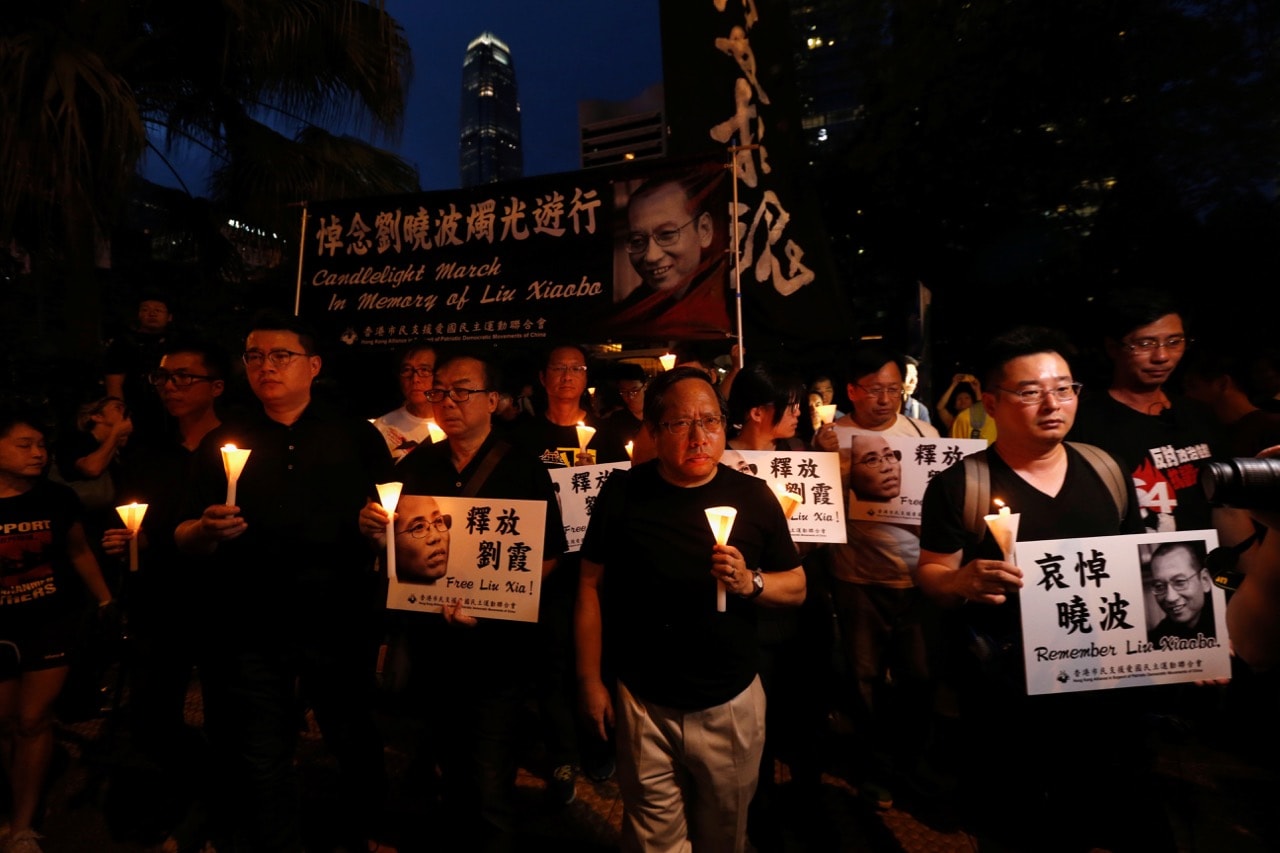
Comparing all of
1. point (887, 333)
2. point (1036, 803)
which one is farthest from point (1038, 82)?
point (1036, 803)

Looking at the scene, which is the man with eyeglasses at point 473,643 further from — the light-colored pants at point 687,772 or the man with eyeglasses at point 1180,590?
the man with eyeglasses at point 1180,590

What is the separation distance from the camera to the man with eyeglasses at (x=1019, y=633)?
7.34ft

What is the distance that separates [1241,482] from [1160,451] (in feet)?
6.19

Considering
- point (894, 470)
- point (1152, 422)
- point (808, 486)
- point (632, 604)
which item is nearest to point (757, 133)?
point (894, 470)

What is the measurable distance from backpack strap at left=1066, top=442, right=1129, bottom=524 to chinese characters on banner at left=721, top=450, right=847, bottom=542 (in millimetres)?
1222

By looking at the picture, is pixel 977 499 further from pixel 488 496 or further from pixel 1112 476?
pixel 488 496

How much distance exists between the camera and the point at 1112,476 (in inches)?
94.7

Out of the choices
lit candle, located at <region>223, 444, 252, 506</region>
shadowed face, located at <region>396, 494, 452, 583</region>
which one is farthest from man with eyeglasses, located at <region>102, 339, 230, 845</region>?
shadowed face, located at <region>396, 494, 452, 583</region>

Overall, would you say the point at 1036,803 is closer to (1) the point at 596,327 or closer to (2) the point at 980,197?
(1) the point at 596,327

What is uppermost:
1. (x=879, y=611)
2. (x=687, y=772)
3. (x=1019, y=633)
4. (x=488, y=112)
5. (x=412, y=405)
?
(x=488, y=112)

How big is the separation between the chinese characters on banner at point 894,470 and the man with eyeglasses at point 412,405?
111 inches

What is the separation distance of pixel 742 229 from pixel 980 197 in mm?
10189

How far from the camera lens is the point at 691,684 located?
7.70 ft

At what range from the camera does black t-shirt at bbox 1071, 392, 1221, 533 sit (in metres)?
2.98
